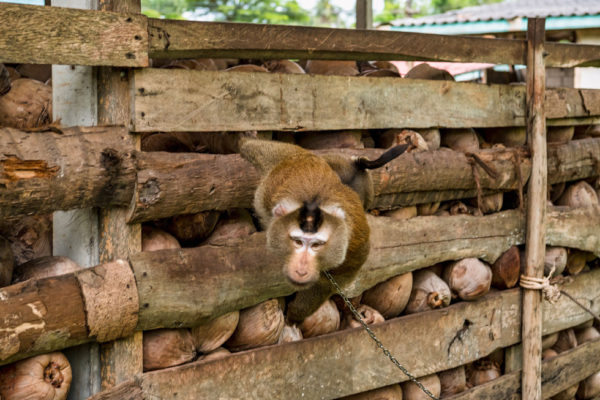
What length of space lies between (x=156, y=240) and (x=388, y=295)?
1.54 meters

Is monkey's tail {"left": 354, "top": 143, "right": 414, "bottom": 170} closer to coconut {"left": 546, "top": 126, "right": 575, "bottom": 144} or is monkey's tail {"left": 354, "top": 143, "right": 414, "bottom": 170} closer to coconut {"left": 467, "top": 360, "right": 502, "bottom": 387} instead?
coconut {"left": 467, "top": 360, "right": 502, "bottom": 387}

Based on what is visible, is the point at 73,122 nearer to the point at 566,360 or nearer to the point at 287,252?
the point at 287,252

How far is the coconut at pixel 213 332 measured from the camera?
3252 millimetres

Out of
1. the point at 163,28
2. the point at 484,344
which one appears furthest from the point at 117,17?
the point at 484,344

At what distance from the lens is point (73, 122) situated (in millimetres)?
3113

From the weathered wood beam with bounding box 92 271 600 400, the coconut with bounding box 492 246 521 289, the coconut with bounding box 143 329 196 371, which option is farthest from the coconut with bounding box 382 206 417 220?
the coconut with bounding box 143 329 196 371

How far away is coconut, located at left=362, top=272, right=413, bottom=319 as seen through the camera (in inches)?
162

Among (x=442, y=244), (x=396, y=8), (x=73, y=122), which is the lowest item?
(x=442, y=244)

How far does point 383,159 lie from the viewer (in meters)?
2.96

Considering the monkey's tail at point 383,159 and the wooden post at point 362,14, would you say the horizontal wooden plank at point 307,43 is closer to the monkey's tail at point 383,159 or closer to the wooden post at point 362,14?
the monkey's tail at point 383,159

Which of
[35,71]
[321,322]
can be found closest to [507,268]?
[321,322]

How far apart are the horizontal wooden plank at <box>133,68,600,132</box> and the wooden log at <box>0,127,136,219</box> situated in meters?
0.18

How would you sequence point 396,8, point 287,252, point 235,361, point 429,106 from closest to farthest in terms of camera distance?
point 287,252
point 235,361
point 429,106
point 396,8

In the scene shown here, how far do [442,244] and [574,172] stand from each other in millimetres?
1661
